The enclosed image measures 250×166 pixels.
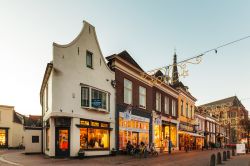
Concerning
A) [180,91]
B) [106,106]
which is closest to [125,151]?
[106,106]

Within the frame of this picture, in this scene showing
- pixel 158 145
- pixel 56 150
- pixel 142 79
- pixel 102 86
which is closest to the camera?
pixel 56 150

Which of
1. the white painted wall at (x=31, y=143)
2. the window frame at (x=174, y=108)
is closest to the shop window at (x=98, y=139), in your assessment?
the white painted wall at (x=31, y=143)

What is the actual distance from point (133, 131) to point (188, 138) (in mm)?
18773

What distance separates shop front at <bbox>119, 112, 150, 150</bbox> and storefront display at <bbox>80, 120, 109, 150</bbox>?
6.94 feet

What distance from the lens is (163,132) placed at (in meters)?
33.2

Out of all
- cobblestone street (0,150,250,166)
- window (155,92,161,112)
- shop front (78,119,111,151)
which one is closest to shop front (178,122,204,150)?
window (155,92,161,112)

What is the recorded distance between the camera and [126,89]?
25.8 m

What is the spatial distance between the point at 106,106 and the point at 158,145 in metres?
11.9

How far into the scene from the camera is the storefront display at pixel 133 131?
79.7 feet

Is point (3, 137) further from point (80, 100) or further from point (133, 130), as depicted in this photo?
point (80, 100)

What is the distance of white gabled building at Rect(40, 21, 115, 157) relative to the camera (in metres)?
18.9

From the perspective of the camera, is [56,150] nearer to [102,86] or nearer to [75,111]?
[75,111]

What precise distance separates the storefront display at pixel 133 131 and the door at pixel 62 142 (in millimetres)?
6226

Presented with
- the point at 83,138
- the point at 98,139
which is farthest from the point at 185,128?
the point at 83,138
